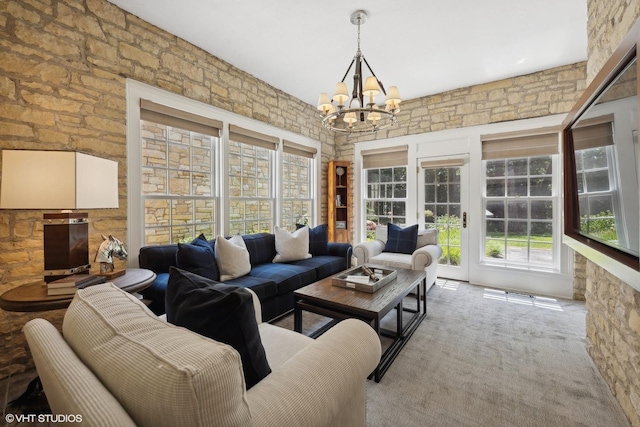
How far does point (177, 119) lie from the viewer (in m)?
3.01

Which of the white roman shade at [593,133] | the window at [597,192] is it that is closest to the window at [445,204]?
the white roman shade at [593,133]

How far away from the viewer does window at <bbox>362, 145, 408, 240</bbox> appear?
4.88 m

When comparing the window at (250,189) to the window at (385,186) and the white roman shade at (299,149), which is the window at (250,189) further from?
the window at (385,186)

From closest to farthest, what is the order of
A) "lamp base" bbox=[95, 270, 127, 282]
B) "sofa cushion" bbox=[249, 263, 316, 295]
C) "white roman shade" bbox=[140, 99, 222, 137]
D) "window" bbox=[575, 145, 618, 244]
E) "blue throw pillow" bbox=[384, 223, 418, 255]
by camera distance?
"window" bbox=[575, 145, 618, 244]
"lamp base" bbox=[95, 270, 127, 282]
"white roman shade" bbox=[140, 99, 222, 137]
"sofa cushion" bbox=[249, 263, 316, 295]
"blue throw pillow" bbox=[384, 223, 418, 255]

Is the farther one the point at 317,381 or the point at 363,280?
the point at 363,280

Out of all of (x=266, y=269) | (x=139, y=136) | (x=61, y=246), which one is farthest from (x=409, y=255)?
(x=61, y=246)

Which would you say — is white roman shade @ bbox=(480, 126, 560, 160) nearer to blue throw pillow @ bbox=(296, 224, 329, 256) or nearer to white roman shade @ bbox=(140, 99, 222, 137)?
blue throw pillow @ bbox=(296, 224, 329, 256)

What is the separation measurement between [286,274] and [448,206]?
2920mm

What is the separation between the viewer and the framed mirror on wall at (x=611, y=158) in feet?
4.14

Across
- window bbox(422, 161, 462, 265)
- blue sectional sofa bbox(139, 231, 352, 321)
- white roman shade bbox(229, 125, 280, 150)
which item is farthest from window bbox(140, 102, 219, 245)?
window bbox(422, 161, 462, 265)

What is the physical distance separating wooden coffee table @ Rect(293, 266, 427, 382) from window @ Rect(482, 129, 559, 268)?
222 centimetres

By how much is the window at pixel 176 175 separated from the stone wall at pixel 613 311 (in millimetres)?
3456

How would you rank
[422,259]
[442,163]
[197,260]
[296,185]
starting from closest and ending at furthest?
[197,260] → [422,259] → [442,163] → [296,185]

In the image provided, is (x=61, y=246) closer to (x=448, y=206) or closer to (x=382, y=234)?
(x=382, y=234)
